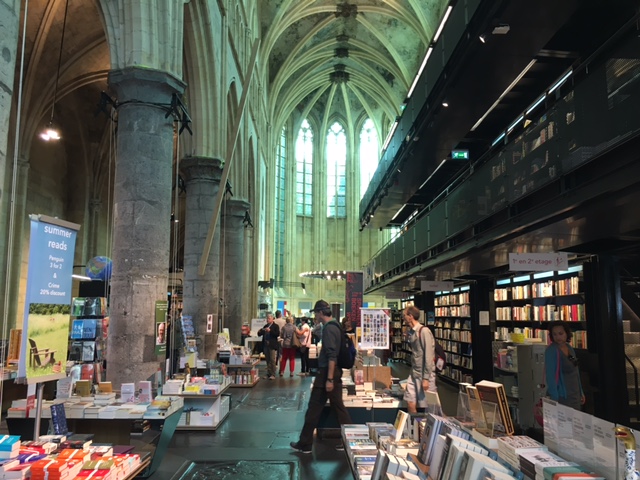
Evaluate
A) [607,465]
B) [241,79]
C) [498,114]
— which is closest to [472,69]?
[498,114]

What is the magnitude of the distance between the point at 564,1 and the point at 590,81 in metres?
1.52

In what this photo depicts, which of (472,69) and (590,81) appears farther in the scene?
(472,69)

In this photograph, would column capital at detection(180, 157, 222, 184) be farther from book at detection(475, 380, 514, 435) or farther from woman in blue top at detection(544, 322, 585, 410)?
book at detection(475, 380, 514, 435)

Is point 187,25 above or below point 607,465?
above

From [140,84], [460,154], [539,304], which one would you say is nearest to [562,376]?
[539,304]

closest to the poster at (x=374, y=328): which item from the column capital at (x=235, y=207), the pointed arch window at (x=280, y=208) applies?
the column capital at (x=235, y=207)

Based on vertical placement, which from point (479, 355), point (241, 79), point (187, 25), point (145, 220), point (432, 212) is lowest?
point (479, 355)

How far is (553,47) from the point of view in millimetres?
7316

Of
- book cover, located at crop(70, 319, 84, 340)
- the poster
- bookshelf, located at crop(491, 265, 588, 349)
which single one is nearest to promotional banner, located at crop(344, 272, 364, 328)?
bookshelf, located at crop(491, 265, 588, 349)

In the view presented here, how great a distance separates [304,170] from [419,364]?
1348 inches

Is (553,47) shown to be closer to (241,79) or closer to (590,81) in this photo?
(590,81)

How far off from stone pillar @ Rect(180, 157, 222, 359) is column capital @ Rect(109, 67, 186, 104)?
4.16 meters

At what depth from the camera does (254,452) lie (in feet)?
19.2

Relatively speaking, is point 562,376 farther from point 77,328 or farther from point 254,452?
point 77,328
